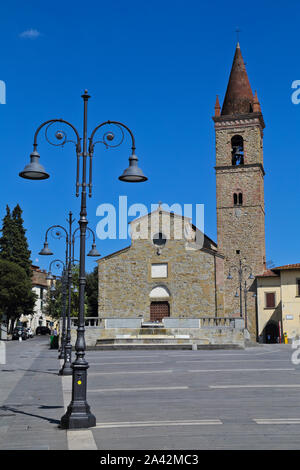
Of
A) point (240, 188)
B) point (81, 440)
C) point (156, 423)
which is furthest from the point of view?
point (240, 188)

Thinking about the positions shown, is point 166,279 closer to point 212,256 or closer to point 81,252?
point 212,256

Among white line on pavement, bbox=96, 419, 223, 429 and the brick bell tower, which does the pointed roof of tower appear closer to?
the brick bell tower

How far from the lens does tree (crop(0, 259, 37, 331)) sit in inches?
2128

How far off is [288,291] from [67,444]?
42242mm

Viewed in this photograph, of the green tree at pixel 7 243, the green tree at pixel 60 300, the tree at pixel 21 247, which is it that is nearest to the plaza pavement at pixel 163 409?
the green tree at pixel 60 300

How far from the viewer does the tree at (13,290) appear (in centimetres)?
5406

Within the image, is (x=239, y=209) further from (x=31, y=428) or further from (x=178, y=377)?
(x=31, y=428)

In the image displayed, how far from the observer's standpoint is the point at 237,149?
50.4 metres

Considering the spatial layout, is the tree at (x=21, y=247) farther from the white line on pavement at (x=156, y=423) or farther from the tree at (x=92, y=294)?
the white line on pavement at (x=156, y=423)

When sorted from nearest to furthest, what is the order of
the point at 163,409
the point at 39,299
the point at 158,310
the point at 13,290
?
the point at 163,409 → the point at 158,310 → the point at 13,290 → the point at 39,299

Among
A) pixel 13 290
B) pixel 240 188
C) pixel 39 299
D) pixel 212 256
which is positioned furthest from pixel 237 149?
pixel 39 299

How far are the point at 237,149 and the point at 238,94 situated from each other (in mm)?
5320

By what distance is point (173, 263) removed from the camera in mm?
46125

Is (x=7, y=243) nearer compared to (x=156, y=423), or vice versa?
(x=156, y=423)
